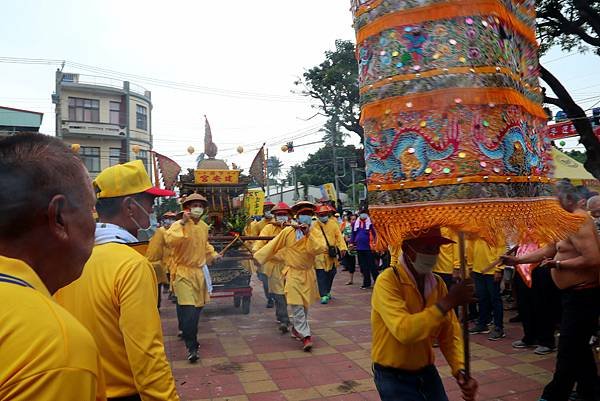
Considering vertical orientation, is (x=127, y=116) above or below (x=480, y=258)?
above

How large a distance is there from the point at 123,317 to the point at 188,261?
169 inches

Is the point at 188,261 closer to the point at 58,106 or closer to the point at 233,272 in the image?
the point at 233,272

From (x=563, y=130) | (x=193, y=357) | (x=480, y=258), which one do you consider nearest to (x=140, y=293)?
(x=193, y=357)

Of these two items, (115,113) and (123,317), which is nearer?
(123,317)

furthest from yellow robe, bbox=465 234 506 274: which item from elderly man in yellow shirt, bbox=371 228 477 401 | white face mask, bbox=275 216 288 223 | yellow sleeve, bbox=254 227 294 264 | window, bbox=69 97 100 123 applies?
window, bbox=69 97 100 123

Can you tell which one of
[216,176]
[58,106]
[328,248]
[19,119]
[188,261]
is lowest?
[328,248]

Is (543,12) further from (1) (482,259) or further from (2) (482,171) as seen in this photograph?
(2) (482,171)

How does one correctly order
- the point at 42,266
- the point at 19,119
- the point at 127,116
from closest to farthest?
1. the point at 42,266
2. the point at 19,119
3. the point at 127,116

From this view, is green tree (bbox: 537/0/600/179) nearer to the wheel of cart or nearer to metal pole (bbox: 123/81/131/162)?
the wheel of cart

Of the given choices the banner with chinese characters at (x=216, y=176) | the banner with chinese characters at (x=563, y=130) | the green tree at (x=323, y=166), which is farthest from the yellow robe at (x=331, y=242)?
the green tree at (x=323, y=166)

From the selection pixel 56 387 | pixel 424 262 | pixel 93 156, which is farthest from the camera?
pixel 93 156

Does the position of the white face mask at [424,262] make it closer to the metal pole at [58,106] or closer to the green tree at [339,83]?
the green tree at [339,83]

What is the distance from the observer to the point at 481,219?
7.08 feet

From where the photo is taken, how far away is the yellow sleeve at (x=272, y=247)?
21.6 feet
